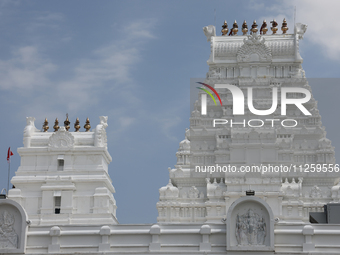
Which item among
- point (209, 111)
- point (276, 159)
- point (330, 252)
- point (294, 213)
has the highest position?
point (209, 111)

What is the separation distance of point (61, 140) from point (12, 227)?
4174 cm

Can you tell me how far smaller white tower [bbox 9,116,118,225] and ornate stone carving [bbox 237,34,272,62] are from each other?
2129 centimetres

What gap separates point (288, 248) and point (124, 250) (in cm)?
947

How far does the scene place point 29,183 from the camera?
87.8 metres

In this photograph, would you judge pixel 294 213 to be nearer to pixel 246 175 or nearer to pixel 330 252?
pixel 246 175

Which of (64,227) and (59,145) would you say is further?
(59,145)

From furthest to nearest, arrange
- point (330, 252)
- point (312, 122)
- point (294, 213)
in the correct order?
point (312, 122) < point (294, 213) < point (330, 252)

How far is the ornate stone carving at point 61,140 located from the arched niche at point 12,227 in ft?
133

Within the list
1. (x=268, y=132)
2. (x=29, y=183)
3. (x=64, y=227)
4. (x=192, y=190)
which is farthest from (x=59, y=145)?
(x=64, y=227)

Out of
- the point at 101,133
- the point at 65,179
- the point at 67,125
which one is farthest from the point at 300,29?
the point at 65,179

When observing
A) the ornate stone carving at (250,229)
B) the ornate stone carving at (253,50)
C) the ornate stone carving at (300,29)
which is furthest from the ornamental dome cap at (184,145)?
the ornate stone carving at (250,229)

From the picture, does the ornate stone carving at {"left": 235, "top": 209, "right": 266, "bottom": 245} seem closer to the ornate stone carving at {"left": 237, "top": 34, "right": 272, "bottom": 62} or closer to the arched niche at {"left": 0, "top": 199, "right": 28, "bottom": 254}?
the arched niche at {"left": 0, "top": 199, "right": 28, "bottom": 254}

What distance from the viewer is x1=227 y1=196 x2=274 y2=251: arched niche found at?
45.9 metres

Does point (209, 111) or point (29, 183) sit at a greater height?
point (209, 111)
